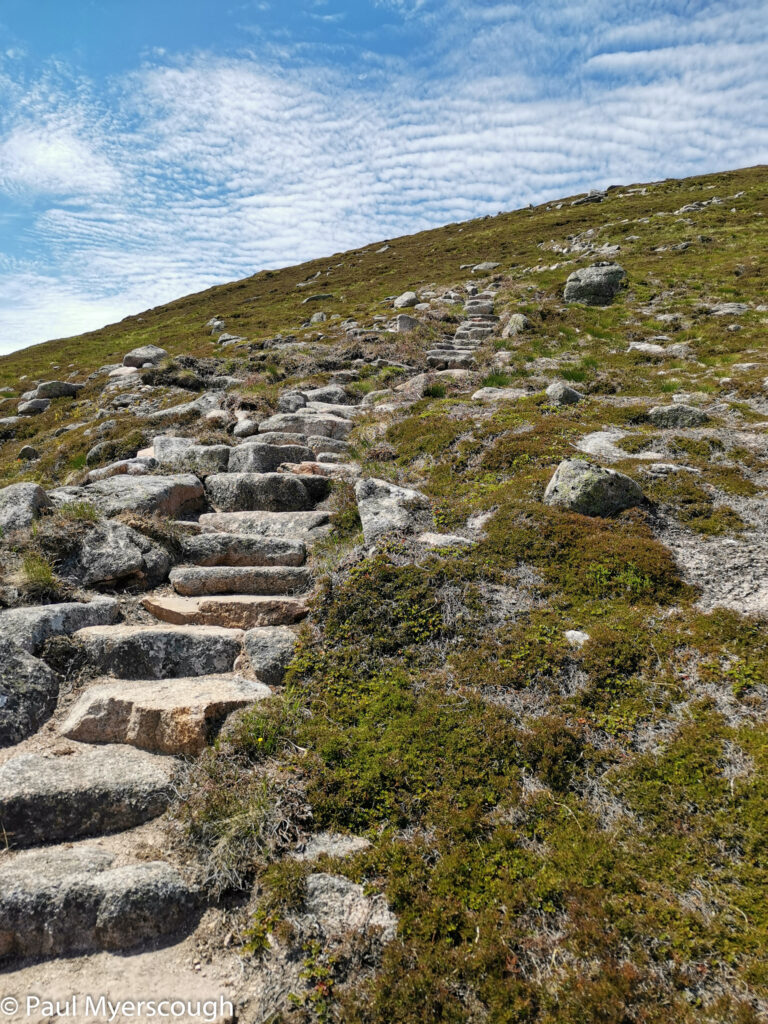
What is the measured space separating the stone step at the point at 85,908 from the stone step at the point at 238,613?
4.24 m

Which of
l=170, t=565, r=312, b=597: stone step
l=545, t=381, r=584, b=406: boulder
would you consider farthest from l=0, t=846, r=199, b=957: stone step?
l=545, t=381, r=584, b=406: boulder

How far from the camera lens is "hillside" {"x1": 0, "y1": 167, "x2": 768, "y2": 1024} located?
180 inches

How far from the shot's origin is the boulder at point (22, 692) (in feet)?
23.0

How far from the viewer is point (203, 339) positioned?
42.8m

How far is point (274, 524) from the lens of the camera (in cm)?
1233

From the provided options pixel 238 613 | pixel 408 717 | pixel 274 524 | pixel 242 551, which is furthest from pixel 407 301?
pixel 408 717

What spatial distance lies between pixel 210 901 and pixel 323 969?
1.39m

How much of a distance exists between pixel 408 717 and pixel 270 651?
2.55 m

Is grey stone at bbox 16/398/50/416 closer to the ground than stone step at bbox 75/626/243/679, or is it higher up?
higher up

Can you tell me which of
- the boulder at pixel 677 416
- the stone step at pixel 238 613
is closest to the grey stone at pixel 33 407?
the stone step at pixel 238 613

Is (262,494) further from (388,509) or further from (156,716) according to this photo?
(156,716)

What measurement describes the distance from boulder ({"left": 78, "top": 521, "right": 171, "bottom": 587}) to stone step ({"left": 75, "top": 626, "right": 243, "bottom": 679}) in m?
1.70

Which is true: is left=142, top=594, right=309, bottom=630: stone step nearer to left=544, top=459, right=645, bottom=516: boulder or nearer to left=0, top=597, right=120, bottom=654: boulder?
left=0, top=597, right=120, bottom=654: boulder

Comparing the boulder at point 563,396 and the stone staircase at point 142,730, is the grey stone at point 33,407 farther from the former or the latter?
the boulder at point 563,396
